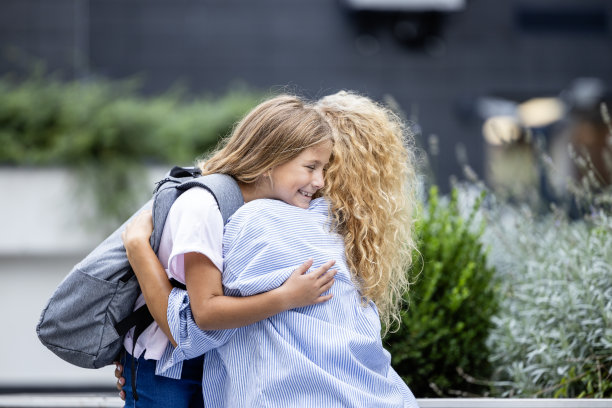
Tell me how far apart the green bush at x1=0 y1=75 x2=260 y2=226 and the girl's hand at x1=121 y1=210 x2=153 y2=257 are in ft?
13.5

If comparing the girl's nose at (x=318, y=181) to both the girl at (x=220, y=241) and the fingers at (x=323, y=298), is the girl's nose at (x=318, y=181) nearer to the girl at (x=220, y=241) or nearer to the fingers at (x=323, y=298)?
the girl at (x=220, y=241)

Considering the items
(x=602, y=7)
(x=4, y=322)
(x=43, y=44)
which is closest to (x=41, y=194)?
(x=4, y=322)

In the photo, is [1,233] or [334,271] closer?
[334,271]

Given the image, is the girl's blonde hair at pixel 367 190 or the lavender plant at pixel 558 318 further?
the lavender plant at pixel 558 318

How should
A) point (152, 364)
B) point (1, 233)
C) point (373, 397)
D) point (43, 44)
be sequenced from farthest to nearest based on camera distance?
point (43, 44) < point (1, 233) < point (152, 364) < point (373, 397)

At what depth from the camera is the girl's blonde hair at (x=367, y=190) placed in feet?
6.97

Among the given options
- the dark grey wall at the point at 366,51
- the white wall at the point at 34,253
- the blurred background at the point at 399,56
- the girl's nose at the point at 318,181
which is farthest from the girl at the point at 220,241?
the dark grey wall at the point at 366,51

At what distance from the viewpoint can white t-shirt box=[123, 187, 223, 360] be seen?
189 centimetres

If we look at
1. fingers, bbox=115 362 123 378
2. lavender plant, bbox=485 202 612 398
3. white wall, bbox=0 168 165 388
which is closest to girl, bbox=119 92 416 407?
fingers, bbox=115 362 123 378

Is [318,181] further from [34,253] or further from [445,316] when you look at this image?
[34,253]

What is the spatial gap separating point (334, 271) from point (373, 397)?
0.36 meters

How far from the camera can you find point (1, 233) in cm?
612

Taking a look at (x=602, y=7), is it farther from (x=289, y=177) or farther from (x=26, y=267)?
(x=289, y=177)

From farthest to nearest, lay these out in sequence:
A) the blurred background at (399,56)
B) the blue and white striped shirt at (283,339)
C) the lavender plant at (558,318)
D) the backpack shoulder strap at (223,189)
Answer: the blurred background at (399,56), the lavender plant at (558,318), the backpack shoulder strap at (223,189), the blue and white striped shirt at (283,339)
